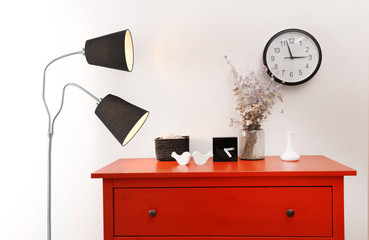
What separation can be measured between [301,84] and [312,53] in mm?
172

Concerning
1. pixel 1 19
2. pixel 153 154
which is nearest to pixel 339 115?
pixel 153 154

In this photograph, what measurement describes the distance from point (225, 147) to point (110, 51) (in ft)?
2.26

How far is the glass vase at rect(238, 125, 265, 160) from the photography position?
1.45 m

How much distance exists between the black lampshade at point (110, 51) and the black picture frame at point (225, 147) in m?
0.55

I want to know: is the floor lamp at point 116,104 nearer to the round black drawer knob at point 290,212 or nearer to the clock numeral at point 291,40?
the round black drawer knob at point 290,212

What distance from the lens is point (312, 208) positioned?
1.19m

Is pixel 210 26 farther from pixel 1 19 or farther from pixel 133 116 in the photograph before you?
pixel 1 19

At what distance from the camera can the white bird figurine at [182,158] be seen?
4.50 ft

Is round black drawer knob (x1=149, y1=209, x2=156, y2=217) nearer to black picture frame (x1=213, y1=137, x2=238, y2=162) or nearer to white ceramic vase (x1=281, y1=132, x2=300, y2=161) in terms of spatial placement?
black picture frame (x1=213, y1=137, x2=238, y2=162)

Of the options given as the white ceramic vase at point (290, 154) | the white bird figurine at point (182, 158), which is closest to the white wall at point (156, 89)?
the white ceramic vase at point (290, 154)

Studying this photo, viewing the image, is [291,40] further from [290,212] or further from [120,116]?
[120,116]

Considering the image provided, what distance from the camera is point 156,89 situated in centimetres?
170

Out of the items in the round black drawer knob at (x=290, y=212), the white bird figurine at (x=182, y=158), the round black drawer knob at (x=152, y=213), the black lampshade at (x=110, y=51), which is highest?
the black lampshade at (x=110, y=51)

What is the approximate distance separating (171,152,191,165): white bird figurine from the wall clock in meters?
0.66
